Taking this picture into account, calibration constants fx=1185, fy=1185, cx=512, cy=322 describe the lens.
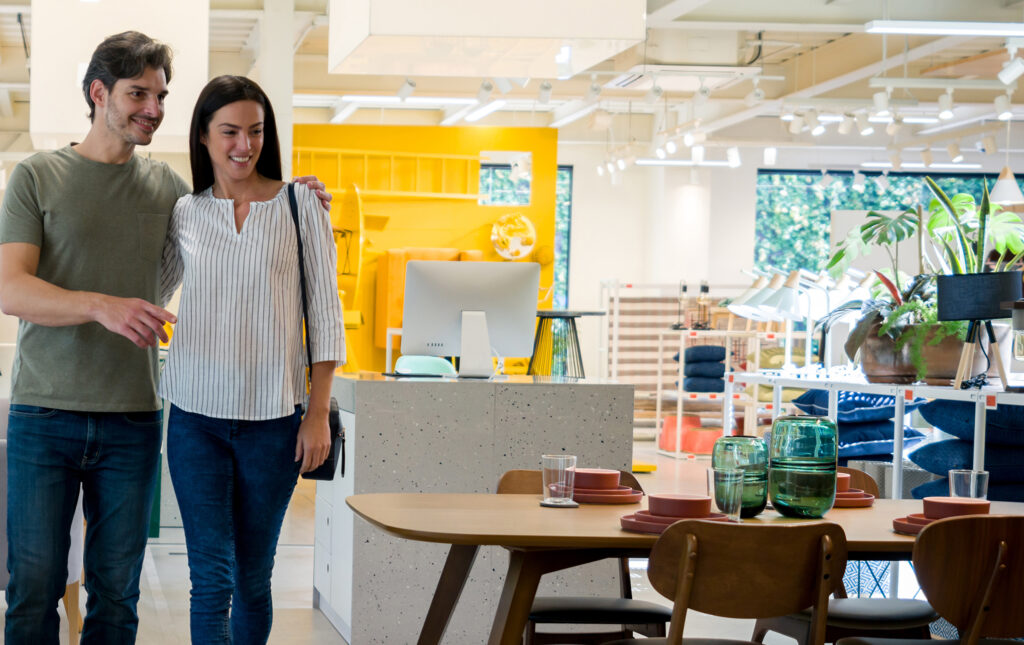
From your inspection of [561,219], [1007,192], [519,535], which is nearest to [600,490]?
[519,535]

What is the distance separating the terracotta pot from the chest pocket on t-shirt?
3636 millimetres

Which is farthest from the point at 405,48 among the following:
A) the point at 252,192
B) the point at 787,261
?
the point at 787,261

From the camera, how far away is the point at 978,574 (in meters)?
2.46

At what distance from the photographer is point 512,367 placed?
526 inches

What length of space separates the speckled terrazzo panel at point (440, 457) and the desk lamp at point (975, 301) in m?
1.51

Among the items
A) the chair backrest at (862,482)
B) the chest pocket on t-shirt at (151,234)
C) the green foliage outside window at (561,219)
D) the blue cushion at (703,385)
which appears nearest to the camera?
the chest pocket on t-shirt at (151,234)

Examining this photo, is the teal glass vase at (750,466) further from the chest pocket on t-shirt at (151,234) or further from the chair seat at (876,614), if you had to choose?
the chest pocket on t-shirt at (151,234)

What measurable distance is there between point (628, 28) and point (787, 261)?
14.7 meters

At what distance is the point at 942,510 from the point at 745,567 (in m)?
0.65

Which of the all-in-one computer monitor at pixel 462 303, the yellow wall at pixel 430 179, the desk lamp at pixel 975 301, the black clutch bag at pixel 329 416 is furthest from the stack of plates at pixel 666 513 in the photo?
the yellow wall at pixel 430 179

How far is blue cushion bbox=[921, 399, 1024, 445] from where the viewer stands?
5094 millimetres

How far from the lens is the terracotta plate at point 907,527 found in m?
2.56

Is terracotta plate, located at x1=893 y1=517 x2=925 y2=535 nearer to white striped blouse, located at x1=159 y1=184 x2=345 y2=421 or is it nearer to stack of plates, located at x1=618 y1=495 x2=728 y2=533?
stack of plates, located at x1=618 y1=495 x2=728 y2=533

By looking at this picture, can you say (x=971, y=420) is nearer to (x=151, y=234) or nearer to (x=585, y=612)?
(x=585, y=612)
